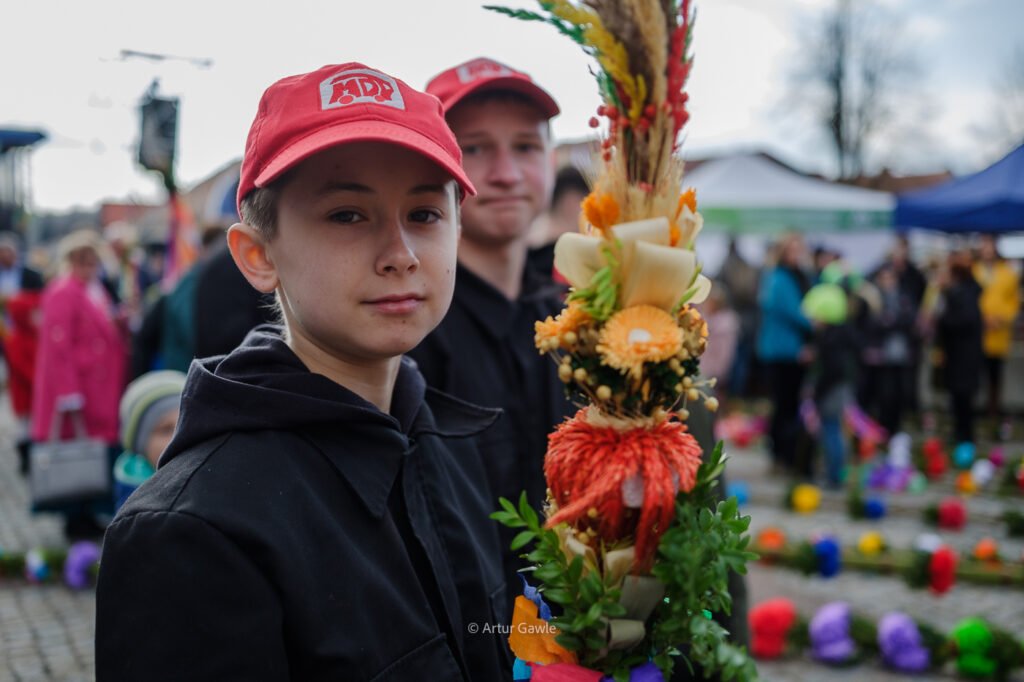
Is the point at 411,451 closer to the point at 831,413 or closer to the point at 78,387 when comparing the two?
the point at 78,387

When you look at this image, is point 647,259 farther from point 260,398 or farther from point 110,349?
point 110,349

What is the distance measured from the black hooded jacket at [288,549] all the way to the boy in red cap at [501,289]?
0.73 meters

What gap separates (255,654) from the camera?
130 centimetres

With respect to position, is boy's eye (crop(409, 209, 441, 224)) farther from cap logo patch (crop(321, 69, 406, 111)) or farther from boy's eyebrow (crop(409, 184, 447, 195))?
cap logo patch (crop(321, 69, 406, 111))

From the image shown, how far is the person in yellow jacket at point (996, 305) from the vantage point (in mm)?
11914

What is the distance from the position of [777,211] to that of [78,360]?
11863 millimetres

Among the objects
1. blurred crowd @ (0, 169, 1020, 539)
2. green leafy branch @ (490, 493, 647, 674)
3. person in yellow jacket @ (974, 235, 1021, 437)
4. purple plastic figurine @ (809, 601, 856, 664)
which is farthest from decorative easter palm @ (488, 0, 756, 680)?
person in yellow jacket @ (974, 235, 1021, 437)

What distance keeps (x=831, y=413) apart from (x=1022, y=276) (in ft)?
25.4

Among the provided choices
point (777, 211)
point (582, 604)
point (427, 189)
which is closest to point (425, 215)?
point (427, 189)

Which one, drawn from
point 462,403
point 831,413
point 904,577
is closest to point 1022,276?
point 831,413

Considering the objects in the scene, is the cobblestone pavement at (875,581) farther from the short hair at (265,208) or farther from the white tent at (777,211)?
the white tent at (777,211)

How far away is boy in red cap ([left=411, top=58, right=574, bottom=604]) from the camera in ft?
8.30

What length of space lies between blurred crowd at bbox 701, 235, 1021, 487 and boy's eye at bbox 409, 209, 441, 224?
7.45m

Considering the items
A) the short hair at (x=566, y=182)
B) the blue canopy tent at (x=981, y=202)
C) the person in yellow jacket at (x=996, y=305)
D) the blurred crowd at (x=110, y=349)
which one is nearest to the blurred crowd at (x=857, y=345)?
the person in yellow jacket at (x=996, y=305)
